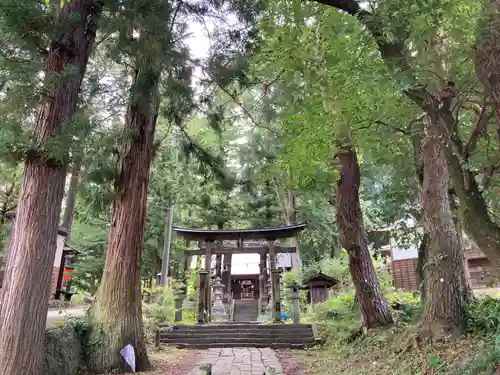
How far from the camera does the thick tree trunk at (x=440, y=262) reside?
5234 mm

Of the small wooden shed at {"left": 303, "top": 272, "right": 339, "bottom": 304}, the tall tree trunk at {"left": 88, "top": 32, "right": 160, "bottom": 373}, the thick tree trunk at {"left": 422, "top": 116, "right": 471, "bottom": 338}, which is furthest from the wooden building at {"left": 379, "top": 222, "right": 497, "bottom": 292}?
the tall tree trunk at {"left": 88, "top": 32, "right": 160, "bottom": 373}

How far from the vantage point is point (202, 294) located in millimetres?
12773

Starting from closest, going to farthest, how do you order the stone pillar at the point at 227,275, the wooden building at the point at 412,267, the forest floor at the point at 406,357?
1. the forest floor at the point at 406,357
2. the stone pillar at the point at 227,275
3. the wooden building at the point at 412,267

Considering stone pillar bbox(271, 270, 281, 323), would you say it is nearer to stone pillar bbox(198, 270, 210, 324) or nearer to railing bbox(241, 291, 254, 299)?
stone pillar bbox(198, 270, 210, 324)

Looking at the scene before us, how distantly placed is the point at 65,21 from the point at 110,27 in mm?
521

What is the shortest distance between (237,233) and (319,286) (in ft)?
14.7

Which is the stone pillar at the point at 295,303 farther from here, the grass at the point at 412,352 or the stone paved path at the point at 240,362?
the stone paved path at the point at 240,362

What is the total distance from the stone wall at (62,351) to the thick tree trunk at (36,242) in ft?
3.35

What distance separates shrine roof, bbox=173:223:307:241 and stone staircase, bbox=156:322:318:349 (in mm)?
3585

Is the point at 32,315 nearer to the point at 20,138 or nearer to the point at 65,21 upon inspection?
the point at 20,138

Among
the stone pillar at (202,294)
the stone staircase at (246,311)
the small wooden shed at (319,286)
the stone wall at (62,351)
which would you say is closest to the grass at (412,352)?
the stone wall at (62,351)

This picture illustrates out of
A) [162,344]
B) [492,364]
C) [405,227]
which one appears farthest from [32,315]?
[405,227]

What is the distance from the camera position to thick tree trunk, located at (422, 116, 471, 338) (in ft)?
17.2

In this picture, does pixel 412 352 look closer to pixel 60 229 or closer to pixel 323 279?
pixel 323 279
